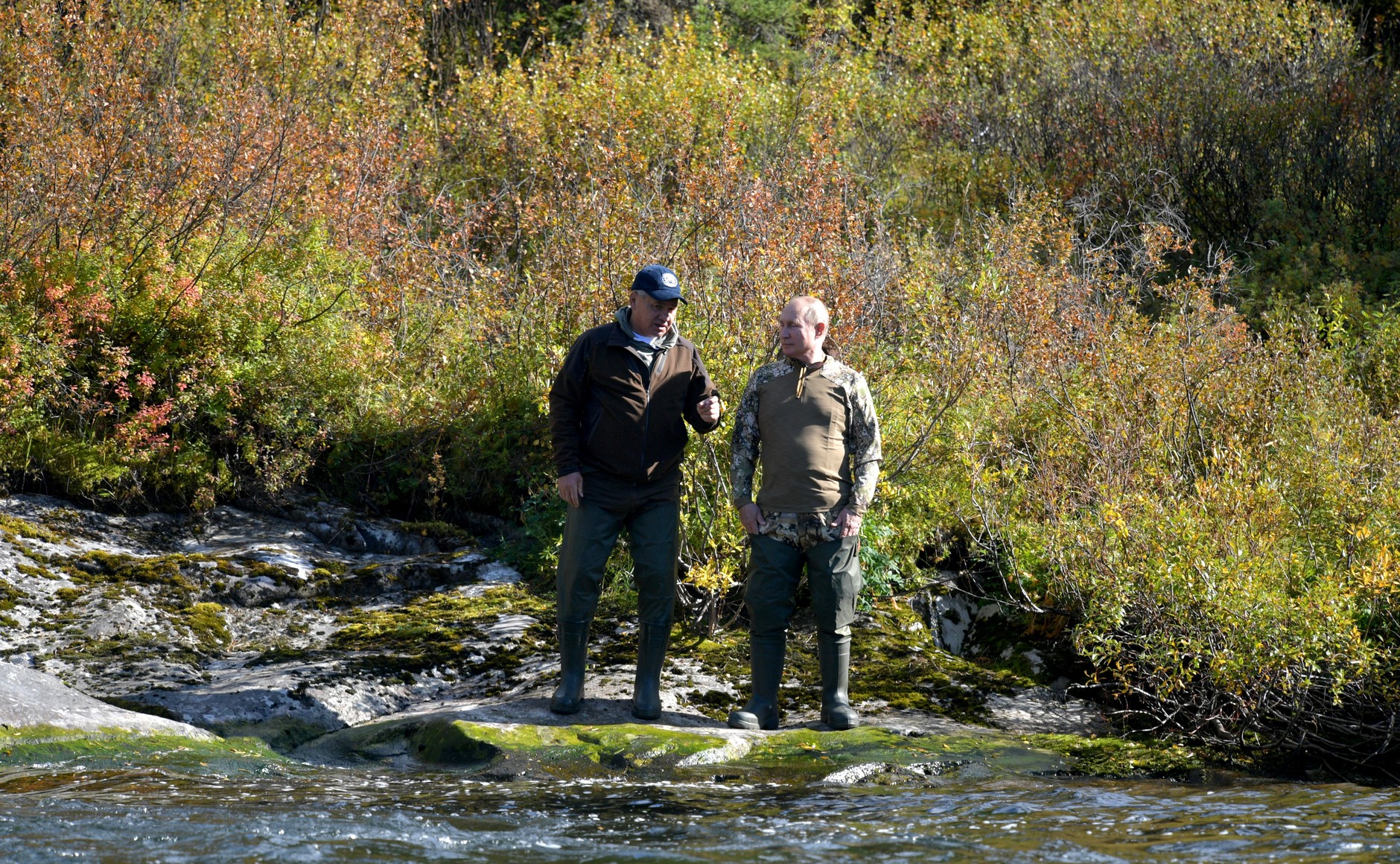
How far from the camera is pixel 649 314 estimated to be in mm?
5684

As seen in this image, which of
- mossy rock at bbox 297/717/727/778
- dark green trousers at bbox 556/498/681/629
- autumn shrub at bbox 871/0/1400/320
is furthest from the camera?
autumn shrub at bbox 871/0/1400/320

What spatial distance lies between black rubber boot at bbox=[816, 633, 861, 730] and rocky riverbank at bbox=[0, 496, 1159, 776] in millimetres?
134

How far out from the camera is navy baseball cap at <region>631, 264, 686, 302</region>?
18.4 feet

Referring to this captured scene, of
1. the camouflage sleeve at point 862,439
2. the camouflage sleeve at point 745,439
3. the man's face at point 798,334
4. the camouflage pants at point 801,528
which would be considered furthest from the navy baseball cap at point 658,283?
the camouflage pants at point 801,528

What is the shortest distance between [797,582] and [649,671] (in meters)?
0.80

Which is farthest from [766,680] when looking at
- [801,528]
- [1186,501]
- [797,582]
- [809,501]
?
[1186,501]

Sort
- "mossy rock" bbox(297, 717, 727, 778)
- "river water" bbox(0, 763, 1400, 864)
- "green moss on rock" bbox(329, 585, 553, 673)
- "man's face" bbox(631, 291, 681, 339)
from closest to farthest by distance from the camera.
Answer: "river water" bbox(0, 763, 1400, 864) < "mossy rock" bbox(297, 717, 727, 778) < "man's face" bbox(631, 291, 681, 339) < "green moss on rock" bbox(329, 585, 553, 673)

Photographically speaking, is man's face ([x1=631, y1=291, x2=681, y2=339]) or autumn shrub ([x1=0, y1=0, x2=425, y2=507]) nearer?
man's face ([x1=631, y1=291, x2=681, y2=339])

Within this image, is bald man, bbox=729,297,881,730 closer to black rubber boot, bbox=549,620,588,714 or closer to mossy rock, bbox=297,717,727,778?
mossy rock, bbox=297,717,727,778

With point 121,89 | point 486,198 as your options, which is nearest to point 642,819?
point 121,89

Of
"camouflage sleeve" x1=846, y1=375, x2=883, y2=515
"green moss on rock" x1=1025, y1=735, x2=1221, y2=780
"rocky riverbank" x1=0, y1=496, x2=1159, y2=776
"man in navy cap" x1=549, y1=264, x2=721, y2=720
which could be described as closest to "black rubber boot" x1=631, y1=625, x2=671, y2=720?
"man in navy cap" x1=549, y1=264, x2=721, y2=720

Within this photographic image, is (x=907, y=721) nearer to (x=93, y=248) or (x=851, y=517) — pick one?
(x=851, y=517)

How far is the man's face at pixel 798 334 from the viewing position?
5.64 meters

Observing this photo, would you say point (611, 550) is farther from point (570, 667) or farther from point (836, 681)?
point (836, 681)
